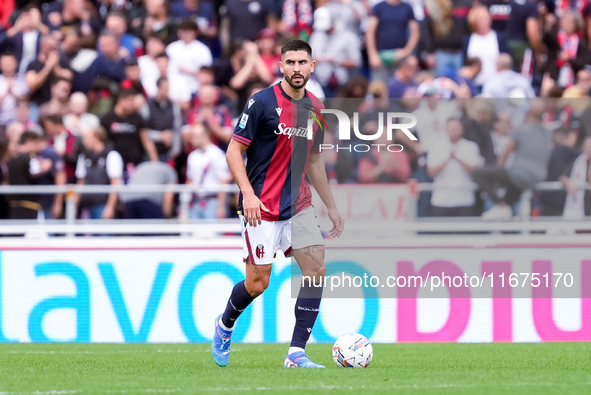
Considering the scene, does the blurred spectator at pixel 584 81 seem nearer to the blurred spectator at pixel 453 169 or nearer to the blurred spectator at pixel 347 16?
the blurred spectator at pixel 453 169

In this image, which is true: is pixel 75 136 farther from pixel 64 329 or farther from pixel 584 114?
pixel 584 114

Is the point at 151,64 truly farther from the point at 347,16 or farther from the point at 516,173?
the point at 516,173

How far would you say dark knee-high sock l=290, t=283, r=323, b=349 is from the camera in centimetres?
673

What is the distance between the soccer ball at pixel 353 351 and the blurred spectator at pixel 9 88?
7.57 meters

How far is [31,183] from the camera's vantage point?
11.0 meters

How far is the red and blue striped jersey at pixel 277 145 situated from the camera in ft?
21.7

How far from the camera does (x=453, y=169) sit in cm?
1038

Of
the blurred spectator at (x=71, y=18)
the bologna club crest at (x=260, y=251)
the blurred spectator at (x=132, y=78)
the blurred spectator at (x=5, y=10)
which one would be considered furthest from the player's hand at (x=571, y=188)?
the blurred spectator at (x=5, y=10)

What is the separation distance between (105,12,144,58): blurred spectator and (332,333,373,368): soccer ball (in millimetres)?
7841

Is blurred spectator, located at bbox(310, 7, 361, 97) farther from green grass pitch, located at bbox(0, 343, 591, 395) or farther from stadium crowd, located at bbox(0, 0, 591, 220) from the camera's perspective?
green grass pitch, located at bbox(0, 343, 591, 395)

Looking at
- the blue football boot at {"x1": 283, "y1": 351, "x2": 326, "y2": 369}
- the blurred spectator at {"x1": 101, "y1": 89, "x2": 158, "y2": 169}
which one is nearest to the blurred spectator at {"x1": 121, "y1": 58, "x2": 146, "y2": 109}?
the blurred spectator at {"x1": 101, "y1": 89, "x2": 158, "y2": 169}

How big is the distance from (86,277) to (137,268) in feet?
1.89

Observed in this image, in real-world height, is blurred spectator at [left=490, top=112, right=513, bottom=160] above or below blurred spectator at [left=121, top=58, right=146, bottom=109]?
below

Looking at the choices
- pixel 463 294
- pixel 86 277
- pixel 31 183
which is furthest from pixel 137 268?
pixel 463 294
